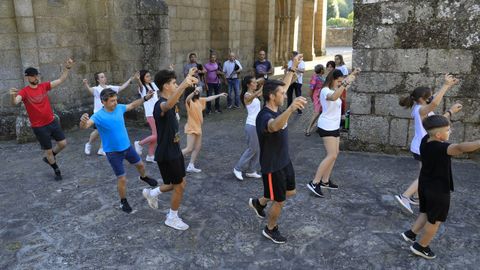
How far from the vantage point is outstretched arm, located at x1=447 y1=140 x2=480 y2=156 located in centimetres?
341

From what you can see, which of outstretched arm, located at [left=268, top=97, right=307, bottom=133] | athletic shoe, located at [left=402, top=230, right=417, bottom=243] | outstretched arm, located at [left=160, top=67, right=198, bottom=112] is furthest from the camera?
athletic shoe, located at [left=402, top=230, right=417, bottom=243]

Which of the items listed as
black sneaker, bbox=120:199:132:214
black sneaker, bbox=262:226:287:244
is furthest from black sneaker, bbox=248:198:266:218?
black sneaker, bbox=120:199:132:214

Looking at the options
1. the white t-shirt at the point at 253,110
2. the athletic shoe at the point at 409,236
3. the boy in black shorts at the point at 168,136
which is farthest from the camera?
the white t-shirt at the point at 253,110

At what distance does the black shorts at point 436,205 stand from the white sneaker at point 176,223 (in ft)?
8.30

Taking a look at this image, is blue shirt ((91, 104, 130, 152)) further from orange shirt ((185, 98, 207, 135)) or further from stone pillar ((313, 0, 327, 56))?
stone pillar ((313, 0, 327, 56))

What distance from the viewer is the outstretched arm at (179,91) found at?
13.3 ft

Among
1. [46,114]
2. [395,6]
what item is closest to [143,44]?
[46,114]

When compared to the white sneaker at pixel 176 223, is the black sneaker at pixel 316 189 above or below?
above

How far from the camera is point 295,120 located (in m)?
10.3

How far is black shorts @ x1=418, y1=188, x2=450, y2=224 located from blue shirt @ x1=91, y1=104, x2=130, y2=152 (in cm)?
339

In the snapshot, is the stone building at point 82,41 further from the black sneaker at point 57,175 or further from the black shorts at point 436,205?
the black shorts at point 436,205

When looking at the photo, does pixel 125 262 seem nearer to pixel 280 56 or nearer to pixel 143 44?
pixel 143 44

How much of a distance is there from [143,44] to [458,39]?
20.9ft

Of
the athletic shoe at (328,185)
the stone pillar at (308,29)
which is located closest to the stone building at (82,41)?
the athletic shoe at (328,185)
